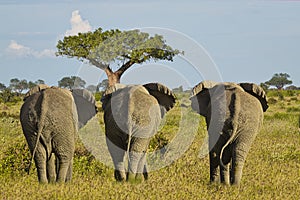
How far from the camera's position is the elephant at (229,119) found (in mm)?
8508

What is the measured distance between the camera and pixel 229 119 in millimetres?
8484

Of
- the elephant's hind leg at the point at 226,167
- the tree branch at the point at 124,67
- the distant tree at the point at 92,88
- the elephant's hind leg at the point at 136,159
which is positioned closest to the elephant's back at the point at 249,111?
the elephant's hind leg at the point at 226,167

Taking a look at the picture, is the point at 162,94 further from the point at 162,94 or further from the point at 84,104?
the point at 84,104

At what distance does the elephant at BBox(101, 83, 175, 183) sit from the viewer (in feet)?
28.7

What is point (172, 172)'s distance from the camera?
1043 centimetres

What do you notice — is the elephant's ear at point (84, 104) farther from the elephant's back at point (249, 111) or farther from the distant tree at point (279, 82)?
the distant tree at point (279, 82)

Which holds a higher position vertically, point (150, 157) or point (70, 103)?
point (70, 103)

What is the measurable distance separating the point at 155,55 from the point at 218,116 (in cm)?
2897

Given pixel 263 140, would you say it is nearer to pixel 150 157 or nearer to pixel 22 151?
pixel 150 157

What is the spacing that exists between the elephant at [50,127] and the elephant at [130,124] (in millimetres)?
570

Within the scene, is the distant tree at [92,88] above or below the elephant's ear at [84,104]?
above

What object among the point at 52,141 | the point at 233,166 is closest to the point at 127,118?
the point at 52,141

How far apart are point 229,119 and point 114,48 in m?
23.7

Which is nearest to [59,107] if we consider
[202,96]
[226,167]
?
[202,96]
